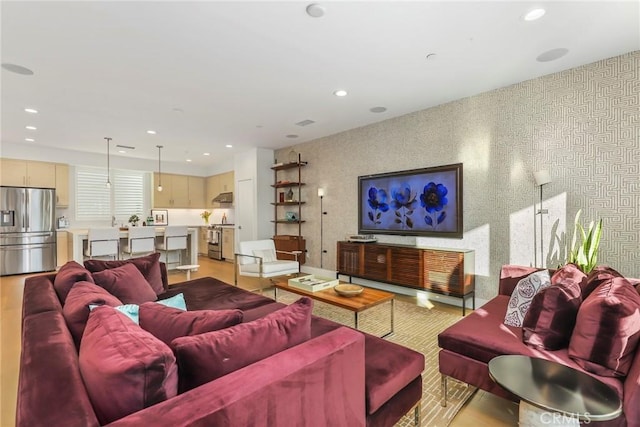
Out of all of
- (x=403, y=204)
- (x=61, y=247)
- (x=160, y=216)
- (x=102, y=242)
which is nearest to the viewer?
(x=403, y=204)

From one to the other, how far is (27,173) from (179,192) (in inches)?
123

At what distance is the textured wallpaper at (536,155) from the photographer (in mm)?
2826

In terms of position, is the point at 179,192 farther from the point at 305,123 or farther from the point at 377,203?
the point at 377,203

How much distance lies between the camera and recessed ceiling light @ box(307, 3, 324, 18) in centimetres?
210

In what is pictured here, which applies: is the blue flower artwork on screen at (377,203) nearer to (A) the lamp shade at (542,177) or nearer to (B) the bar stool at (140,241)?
(A) the lamp shade at (542,177)

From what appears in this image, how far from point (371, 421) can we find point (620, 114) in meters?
3.62

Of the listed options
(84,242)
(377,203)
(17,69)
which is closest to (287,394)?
(377,203)

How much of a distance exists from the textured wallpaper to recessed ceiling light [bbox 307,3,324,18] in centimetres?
254

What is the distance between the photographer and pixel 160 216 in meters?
8.35

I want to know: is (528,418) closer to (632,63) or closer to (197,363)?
(197,363)

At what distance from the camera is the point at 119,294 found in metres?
2.25

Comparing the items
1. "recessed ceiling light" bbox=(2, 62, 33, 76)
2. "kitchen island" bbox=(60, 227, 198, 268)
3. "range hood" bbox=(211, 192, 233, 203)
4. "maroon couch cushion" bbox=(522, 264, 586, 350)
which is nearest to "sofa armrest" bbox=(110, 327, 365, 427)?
"maroon couch cushion" bbox=(522, 264, 586, 350)

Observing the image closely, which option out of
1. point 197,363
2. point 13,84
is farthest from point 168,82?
point 197,363

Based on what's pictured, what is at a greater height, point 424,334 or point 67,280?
point 67,280
